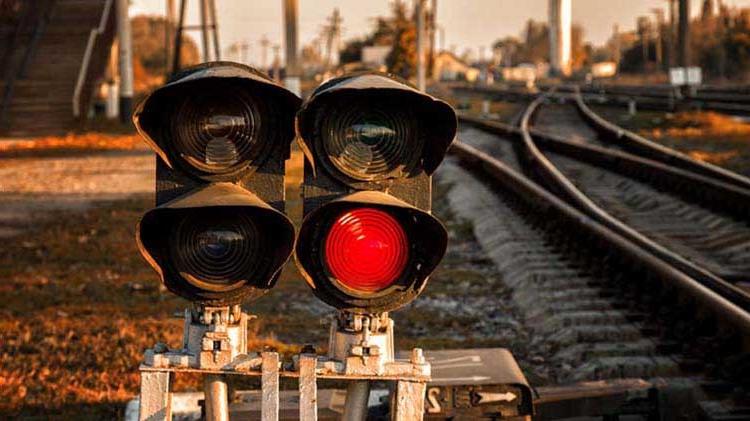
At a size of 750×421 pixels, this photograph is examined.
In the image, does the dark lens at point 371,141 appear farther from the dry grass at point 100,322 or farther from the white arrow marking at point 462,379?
the white arrow marking at point 462,379

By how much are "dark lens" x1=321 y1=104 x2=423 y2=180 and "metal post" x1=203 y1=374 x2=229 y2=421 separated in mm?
606

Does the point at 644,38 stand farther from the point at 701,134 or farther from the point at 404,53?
the point at 701,134

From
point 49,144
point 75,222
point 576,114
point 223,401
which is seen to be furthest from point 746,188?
point 576,114

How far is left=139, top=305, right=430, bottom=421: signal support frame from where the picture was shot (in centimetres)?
313

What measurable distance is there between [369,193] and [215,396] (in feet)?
2.10

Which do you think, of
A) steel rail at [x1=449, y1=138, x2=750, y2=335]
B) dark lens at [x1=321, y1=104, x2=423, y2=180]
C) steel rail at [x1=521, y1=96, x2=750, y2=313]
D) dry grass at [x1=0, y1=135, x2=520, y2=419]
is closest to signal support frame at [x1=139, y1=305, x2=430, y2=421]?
dark lens at [x1=321, y1=104, x2=423, y2=180]

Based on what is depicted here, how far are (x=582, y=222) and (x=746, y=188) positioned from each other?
4632mm

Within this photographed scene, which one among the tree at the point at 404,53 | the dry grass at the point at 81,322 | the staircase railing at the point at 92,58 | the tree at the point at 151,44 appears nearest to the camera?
the dry grass at the point at 81,322

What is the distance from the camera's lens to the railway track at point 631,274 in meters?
6.23

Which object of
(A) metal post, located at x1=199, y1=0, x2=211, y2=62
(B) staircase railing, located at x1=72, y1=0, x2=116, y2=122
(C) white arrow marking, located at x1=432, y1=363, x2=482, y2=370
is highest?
(A) metal post, located at x1=199, y1=0, x2=211, y2=62

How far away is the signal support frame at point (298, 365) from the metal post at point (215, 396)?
0.17ft

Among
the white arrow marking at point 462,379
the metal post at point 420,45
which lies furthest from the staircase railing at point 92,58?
the white arrow marking at point 462,379

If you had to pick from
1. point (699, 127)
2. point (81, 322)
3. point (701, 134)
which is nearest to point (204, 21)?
point (699, 127)

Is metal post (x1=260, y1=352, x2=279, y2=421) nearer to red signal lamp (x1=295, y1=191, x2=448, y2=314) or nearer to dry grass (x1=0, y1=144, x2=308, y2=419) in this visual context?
red signal lamp (x1=295, y1=191, x2=448, y2=314)
